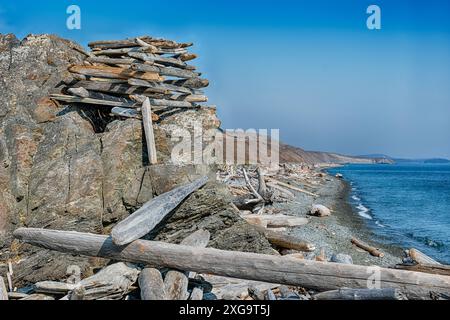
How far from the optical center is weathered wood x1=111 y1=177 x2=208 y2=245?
7.15 m

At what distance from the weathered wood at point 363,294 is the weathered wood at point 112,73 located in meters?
6.65

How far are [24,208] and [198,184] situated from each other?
359 centimetres

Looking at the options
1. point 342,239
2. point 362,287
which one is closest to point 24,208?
point 362,287

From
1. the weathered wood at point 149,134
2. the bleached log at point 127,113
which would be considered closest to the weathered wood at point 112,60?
the bleached log at point 127,113

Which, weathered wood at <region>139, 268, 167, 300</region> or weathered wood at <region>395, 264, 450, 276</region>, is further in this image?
weathered wood at <region>395, 264, 450, 276</region>

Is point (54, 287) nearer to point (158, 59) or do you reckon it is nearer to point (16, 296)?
point (16, 296)

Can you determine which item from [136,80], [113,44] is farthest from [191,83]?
[113,44]

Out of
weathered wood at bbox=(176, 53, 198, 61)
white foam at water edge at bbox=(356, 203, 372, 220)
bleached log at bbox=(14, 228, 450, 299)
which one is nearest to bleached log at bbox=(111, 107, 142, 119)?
weathered wood at bbox=(176, 53, 198, 61)

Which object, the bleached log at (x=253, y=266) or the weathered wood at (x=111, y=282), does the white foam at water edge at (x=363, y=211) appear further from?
the weathered wood at (x=111, y=282)

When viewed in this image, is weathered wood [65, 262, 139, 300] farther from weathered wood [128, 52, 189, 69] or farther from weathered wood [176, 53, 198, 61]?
weathered wood [176, 53, 198, 61]

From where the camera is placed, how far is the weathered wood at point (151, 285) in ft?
21.2

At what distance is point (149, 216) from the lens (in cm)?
752

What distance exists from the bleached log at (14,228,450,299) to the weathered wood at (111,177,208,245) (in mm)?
227

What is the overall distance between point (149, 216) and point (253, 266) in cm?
208
